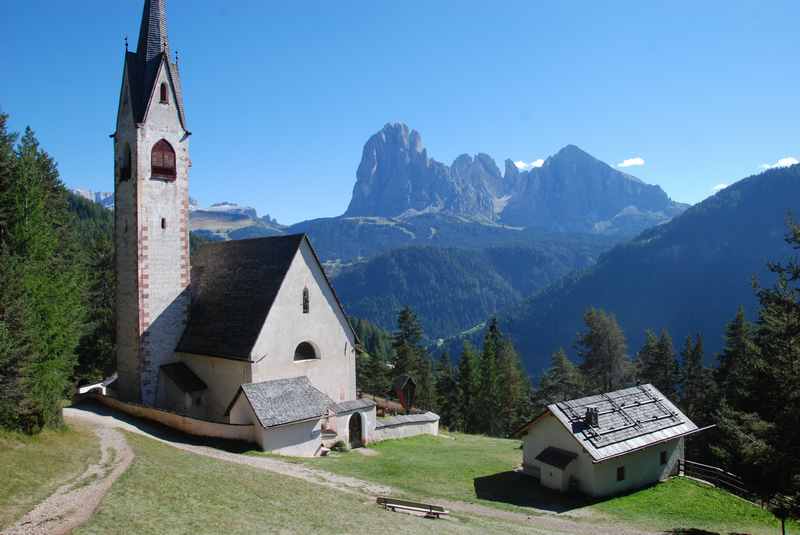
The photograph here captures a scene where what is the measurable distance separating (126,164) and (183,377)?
1310 cm

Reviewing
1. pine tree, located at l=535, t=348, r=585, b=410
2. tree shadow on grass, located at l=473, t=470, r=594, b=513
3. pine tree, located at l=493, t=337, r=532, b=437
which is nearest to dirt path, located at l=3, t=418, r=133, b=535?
tree shadow on grass, located at l=473, t=470, r=594, b=513

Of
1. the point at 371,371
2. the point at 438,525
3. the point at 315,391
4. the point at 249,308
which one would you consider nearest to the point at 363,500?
the point at 438,525

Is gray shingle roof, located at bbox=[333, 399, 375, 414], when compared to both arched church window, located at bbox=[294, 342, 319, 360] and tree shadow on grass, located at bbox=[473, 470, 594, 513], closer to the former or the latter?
arched church window, located at bbox=[294, 342, 319, 360]

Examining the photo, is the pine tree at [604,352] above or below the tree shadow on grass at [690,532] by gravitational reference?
above

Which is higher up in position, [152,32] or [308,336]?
[152,32]

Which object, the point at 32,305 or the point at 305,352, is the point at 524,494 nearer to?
the point at 305,352

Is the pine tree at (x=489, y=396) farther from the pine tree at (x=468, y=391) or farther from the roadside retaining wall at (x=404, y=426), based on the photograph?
the roadside retaining wall at (x=404, y=426)

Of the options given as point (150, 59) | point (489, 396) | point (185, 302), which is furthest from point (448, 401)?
point (150, 59)

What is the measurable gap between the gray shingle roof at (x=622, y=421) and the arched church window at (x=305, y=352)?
13.9 meters

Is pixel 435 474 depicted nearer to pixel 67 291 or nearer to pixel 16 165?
pixel 67 291

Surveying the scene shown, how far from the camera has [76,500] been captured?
50.2 ft

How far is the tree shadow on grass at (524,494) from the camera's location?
25.1 m

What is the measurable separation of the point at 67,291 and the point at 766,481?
30.6m

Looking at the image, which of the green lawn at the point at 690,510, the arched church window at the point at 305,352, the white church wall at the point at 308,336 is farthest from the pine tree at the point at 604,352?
the arched church window at the point at 305,352
